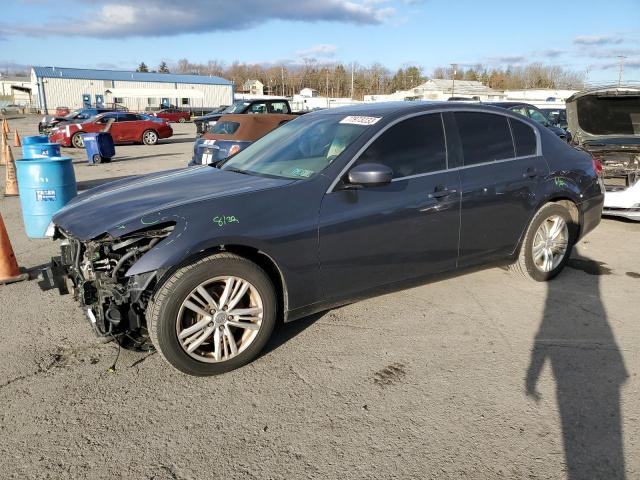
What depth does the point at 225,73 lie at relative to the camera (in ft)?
446

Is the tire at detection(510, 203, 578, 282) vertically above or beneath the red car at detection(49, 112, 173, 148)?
beneath

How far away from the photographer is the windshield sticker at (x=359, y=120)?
3.85 metres

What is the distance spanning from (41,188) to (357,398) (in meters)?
5.14

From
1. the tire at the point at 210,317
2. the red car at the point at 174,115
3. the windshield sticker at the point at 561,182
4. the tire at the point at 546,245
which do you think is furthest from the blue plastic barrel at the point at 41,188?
the red car at the point at 174,115

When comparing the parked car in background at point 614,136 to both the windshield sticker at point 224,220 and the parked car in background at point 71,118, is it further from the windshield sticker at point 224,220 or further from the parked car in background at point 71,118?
the parked car in background at point 71,118

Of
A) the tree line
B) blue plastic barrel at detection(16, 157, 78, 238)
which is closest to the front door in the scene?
blue plastic barrel at detection(16, 157, 78, 238)

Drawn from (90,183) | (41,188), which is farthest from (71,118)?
(41,188)

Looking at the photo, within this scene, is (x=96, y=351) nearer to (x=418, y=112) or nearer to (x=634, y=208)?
(x=418, y=112)

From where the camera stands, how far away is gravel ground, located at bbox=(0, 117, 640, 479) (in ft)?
8.13

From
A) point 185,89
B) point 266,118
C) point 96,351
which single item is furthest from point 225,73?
point 96,351

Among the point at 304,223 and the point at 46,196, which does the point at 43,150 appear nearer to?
the point at 46,196

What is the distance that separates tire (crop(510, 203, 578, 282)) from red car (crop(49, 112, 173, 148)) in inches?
764

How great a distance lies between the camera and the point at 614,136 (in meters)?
8.30

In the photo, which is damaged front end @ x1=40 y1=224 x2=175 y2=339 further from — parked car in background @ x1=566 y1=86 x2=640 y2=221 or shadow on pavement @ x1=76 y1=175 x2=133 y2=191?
shadow on pavement @ x1=76 y1=175 x2=133 y2=191
